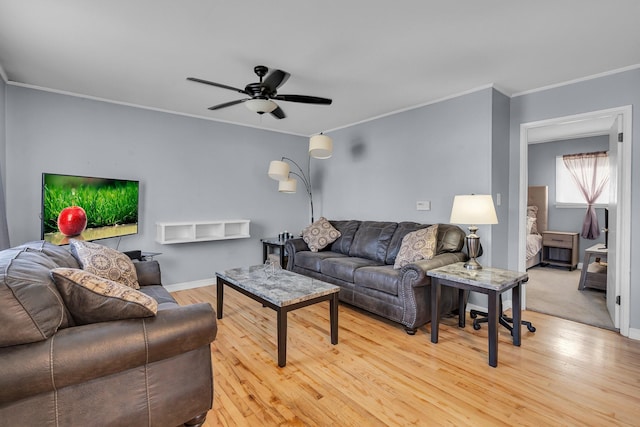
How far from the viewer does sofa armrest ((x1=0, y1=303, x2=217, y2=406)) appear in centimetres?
118

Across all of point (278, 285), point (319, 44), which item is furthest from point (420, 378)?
point (319, 44)

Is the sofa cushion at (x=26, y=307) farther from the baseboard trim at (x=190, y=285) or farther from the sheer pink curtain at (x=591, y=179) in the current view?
the sheer pink curtain at (x=591, y=179)

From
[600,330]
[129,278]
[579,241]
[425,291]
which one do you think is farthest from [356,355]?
[579,241]

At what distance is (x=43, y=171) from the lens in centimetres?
342

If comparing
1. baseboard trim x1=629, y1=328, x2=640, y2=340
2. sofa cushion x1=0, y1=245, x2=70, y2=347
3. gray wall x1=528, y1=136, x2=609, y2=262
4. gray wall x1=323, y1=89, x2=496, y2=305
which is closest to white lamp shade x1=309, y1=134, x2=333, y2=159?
gray wall x1=323, y1=89, x2=496, y2=305

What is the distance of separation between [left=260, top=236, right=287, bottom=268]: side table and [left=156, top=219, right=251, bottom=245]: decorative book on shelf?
35cm

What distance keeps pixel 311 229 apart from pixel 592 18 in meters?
3.56

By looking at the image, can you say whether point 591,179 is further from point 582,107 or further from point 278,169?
point 278,169

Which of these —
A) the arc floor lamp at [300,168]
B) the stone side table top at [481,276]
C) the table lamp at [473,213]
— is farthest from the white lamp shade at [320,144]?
the stone side table top at [481,276]

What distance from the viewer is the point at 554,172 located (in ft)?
19.8

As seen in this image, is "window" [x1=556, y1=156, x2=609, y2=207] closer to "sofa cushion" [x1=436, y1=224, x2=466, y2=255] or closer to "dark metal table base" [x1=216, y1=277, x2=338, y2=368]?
"sofa cushion" [x1=436, y1=224, x2=466, y2=255]

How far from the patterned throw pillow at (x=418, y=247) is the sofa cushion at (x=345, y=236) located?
1056 millimetres

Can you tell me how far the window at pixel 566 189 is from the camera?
5742 millimetres

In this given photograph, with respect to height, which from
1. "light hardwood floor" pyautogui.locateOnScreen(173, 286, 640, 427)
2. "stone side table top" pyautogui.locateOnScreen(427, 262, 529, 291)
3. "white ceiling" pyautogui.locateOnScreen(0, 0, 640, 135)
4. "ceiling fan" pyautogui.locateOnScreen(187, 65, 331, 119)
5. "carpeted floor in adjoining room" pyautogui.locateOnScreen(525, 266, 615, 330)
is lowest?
"light hardwood floor" pyautogui.locateOnScreen(173, 286, 640, 427)
